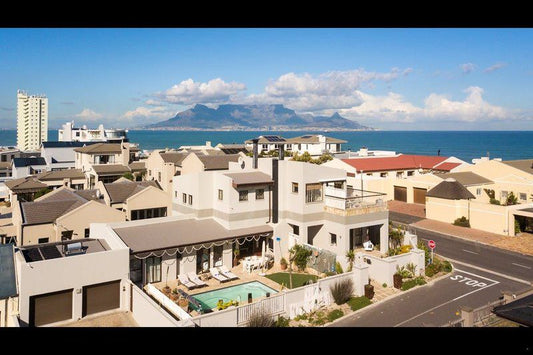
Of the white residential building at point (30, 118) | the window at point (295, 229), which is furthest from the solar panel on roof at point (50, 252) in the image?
the white residential building at point (30, 118)

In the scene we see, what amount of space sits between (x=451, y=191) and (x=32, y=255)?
1091 inches

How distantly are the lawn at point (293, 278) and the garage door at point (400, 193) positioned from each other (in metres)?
21.6

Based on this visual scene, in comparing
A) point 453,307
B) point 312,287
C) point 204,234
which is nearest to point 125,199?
point 204,234

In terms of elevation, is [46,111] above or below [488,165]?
above

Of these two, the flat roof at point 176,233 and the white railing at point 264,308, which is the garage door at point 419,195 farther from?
the white railing at point 264,308

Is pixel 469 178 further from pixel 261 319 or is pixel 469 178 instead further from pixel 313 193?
pixel 261 319

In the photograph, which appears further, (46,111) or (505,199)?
(46,111)

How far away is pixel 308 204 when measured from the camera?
2269 centimetres

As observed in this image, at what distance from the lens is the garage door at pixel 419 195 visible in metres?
37.6

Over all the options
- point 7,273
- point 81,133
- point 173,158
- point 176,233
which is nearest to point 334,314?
point 176,233
